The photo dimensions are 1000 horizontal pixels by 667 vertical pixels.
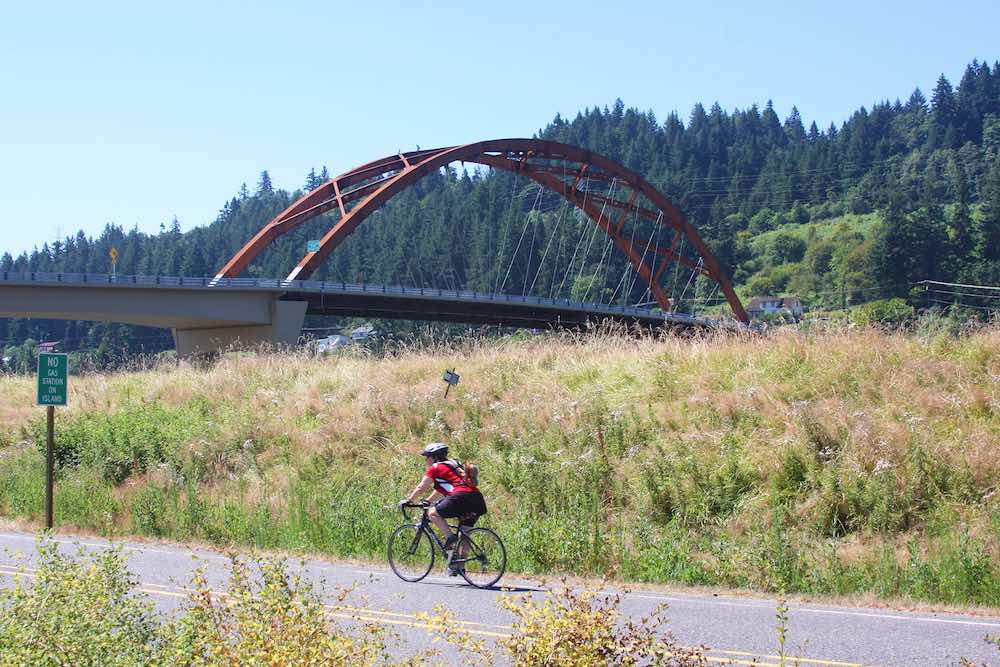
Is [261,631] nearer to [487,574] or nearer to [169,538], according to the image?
[487,574]

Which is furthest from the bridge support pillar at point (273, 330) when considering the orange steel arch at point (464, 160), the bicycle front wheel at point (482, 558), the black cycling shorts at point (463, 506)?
the bicycle front wheel at point (482, 558)

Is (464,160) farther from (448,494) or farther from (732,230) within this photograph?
(732,230)

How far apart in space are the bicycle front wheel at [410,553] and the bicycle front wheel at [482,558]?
52 cm

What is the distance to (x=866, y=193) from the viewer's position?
149500 millimetres

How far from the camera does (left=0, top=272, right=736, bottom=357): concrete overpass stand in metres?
45.4

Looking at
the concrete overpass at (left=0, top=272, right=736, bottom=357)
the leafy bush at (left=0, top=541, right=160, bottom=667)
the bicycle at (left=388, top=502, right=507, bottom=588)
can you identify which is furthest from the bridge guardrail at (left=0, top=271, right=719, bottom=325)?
the leafy bush at (left=0, top=541, right=160, bottom=667)

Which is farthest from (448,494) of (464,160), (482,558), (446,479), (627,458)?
(464,160)

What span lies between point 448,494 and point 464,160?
45244mm

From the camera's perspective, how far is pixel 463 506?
39.6 feet

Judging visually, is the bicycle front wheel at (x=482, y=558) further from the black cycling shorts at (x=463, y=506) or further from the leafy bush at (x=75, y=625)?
the leafy bush at (x=75, y=625)

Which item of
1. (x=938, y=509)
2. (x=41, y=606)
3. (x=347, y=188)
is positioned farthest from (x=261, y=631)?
(x=347, y=188)

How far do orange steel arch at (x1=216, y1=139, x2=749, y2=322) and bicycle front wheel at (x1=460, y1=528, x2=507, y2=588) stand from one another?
41.6 metres

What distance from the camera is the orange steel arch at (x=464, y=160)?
5322 centimetres

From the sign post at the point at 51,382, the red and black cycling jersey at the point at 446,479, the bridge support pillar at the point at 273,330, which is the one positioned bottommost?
the red and black cycling jersey at the point at 446,479
